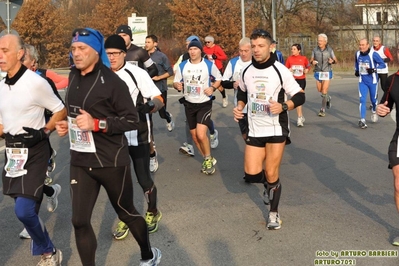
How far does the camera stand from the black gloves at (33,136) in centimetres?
464

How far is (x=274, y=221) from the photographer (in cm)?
589

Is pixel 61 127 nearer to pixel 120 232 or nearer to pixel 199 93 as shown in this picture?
pixel 120 232

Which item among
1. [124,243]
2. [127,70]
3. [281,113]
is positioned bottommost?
[124,243]

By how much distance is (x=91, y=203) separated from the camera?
171 inches

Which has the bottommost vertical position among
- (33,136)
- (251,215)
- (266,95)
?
(251,215)

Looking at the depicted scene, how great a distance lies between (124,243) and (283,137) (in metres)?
1.93

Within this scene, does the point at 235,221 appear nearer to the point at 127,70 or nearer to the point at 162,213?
the point at 162,213

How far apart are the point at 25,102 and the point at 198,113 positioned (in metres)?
4.32

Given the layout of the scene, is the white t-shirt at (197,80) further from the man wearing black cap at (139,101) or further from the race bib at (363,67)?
the race bib at (363,67)

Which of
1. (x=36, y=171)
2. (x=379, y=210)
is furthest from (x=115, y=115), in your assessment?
(x=379, y=210)

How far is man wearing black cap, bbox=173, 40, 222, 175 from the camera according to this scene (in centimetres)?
866

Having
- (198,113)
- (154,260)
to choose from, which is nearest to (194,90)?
(198,113)

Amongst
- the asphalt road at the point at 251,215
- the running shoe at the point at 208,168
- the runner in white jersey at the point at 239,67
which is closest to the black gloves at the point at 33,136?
the asphalt road at the point at 251,215

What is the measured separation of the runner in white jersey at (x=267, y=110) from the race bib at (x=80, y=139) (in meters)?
2.05
